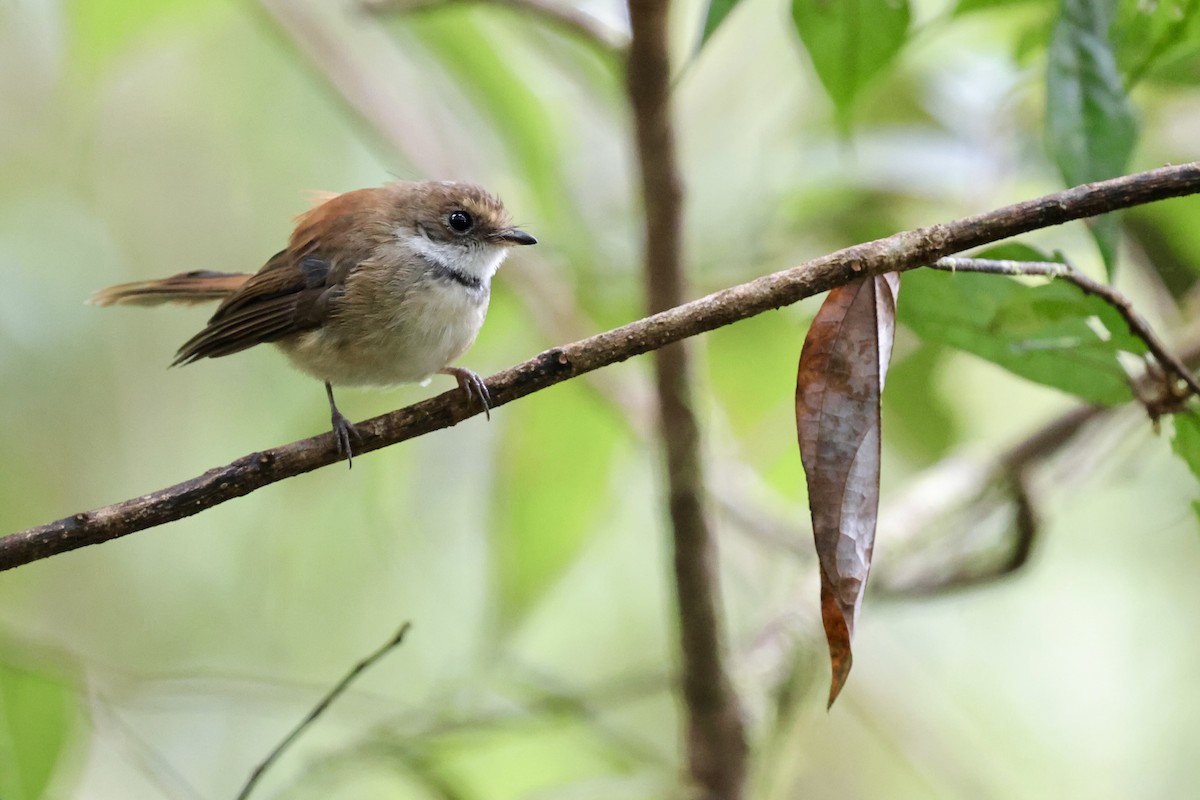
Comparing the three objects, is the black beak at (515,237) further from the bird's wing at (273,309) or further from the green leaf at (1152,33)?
the green leaf at (1152,33)

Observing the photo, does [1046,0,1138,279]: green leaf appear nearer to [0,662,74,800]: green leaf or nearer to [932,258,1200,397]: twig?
[932,258,1200,397]: twig

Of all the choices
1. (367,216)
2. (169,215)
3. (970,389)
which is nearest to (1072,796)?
(970,389)

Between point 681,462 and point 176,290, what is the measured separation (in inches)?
60.0

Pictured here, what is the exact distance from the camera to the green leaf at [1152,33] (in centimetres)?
166

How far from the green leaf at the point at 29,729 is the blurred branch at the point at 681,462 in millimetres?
1241

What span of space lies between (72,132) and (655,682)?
3.36 metres

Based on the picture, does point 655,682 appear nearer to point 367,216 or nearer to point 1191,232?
point 367,216

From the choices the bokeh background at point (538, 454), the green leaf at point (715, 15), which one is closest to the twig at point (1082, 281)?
the green leaf at point (715, 15)

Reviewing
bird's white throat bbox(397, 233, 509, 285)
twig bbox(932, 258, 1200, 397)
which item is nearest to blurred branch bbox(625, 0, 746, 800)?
bird's white throat bbox(397, 233, 509, 285)

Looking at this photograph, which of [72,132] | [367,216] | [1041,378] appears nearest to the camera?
[1041,378]

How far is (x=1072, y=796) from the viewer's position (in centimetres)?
385

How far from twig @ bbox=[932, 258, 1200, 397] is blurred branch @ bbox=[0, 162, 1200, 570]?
0.08 meters

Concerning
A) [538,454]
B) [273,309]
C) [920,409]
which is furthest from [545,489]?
[920,409]

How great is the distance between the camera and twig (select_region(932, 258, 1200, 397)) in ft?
4.70
